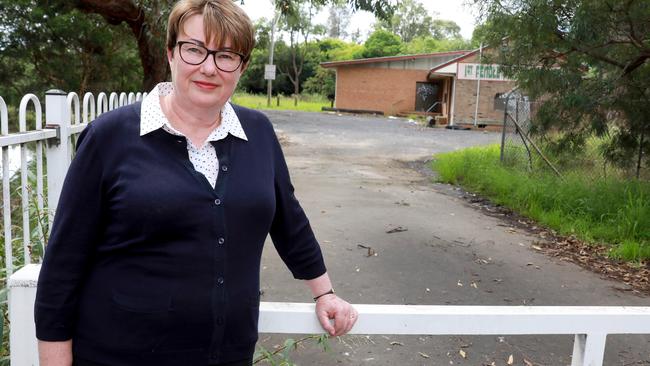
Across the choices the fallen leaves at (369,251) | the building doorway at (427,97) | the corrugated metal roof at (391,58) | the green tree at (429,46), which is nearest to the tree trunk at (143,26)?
the fallen leaves at (369,251)

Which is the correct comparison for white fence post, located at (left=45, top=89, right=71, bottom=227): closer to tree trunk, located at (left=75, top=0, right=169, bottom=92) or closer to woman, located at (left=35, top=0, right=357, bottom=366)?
woman, located at (left=35, top=0, right=357, bottom=366)

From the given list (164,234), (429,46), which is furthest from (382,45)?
(164,234)

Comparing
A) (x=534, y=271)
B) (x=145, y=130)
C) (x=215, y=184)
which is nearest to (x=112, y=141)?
(x=145, y=130)

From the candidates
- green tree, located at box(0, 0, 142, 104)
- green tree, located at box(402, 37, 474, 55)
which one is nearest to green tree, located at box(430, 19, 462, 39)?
green tree, located at box(402, 37, 474, 55)

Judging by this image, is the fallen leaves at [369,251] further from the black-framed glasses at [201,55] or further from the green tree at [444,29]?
the green tree at [444,29]

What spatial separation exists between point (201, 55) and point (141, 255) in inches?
21.8

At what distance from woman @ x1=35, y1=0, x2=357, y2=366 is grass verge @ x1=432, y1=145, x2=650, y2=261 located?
6132 millimetres

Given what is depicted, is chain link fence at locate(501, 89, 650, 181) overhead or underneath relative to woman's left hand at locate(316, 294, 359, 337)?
underneath

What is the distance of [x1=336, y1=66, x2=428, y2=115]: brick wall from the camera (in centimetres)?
3684

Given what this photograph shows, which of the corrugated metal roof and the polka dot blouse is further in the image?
the corrugated metal roof

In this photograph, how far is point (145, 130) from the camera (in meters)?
1.61

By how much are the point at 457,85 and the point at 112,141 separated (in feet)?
95.6

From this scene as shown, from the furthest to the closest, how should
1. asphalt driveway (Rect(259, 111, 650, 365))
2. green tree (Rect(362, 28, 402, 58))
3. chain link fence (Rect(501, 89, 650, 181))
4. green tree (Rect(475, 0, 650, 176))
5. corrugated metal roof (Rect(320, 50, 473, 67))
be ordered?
1. green tree (Rect(362, 28, 402, 58))
2. corrugated metal roof (Rect(320, 50, 473, 67))
3. chain link fence (Rect(501, 89, 650, 181))
4. green tree (Rect(475, 0, 650, 176))
5. asphalt driveway (Rect(259, 111, 650, 365))

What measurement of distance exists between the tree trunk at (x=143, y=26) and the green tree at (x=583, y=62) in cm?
480
